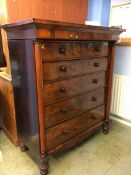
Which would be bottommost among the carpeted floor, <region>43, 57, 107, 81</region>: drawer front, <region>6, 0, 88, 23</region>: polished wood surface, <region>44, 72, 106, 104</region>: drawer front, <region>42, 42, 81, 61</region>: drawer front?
the carpeted floor

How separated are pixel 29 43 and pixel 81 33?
0.45 metres

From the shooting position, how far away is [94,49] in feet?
5.29

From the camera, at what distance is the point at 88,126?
1.81 metres

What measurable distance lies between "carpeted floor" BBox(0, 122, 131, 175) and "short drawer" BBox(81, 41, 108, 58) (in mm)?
1009

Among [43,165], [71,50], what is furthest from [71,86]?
[43,165]

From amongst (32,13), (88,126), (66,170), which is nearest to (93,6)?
→ (32,13)

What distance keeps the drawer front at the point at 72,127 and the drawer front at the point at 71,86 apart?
0.87 feet

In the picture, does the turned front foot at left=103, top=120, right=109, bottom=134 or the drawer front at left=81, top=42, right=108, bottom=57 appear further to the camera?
the turned front foot at left=103, top=120, right=109, bottom=134

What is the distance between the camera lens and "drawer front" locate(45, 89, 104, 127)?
4.50 feet

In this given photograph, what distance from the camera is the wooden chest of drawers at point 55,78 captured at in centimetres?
121

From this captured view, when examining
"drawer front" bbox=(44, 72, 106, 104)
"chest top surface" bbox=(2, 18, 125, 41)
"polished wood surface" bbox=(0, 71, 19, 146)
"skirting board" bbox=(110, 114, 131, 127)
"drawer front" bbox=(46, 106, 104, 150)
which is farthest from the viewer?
"skirting board" bbox=(110, 114, 131, 127)

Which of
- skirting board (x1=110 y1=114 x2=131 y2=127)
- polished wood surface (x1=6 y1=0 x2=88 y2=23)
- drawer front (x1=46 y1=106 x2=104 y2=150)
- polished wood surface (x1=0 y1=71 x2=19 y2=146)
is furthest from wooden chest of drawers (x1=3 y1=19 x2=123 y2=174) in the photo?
skirting board (x1=110 y1=114 x2=131 y2=127)

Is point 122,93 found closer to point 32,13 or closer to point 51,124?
point 51,124

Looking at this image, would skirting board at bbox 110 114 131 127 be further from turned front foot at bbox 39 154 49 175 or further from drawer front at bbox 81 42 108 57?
turned front foot at bbox 39 154 49 175
